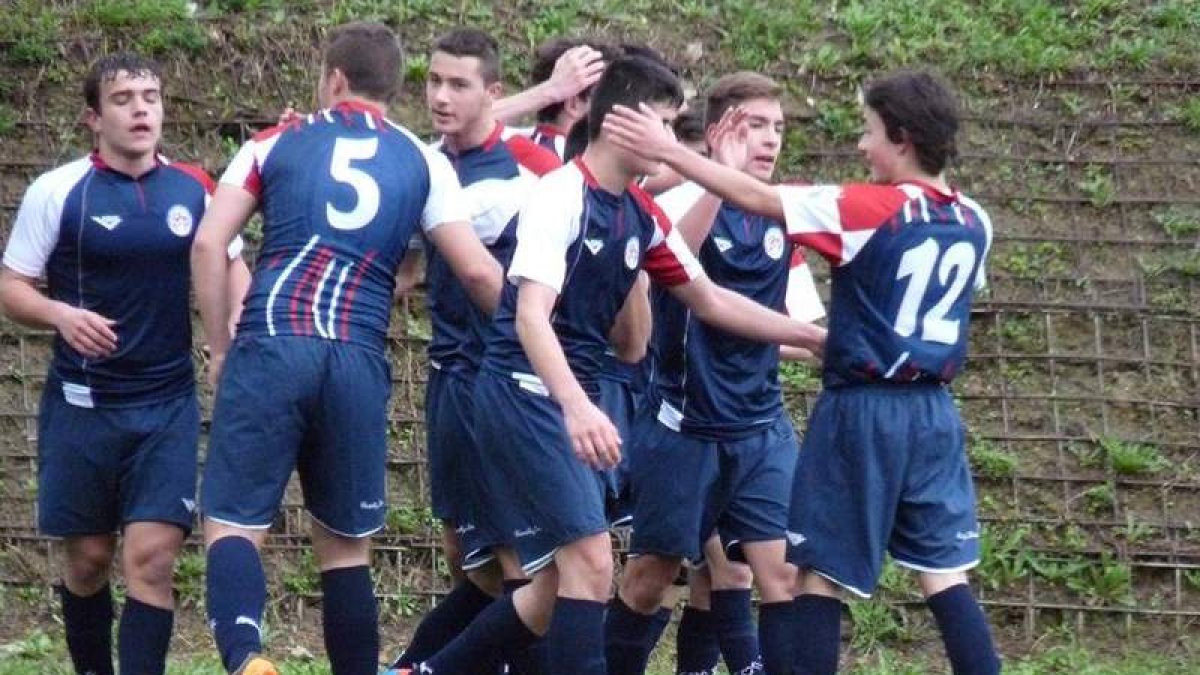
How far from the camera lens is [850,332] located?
6.60 metres

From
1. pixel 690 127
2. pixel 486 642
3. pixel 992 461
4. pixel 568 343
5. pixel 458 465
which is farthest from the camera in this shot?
pixel 992 461

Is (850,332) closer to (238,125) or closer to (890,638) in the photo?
(890,638)

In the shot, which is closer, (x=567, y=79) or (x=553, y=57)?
(x=567, y=79)

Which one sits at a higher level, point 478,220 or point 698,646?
point 478,220

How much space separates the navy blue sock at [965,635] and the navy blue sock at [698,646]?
151 cm

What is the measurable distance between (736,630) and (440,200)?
2053 millimetres

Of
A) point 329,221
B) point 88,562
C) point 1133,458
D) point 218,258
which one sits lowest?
point 88,562

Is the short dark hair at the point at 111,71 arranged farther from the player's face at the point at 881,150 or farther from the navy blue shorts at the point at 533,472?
the player's face at the point at 881,150

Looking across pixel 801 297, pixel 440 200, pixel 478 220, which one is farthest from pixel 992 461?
pixel 440 200

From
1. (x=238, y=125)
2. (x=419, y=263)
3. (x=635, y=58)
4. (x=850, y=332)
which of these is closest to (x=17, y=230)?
(x=419, y=263)

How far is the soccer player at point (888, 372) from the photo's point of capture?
6.52 metres

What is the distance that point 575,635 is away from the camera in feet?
21.7

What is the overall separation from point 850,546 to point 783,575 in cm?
105

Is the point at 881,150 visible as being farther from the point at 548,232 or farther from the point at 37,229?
the point at 37,229
